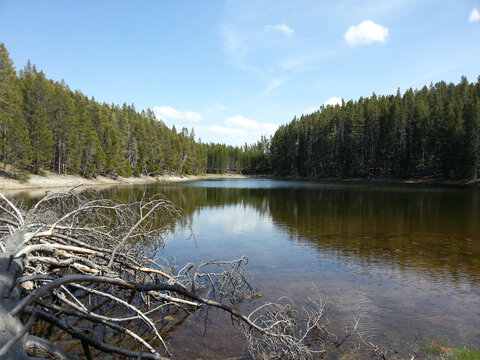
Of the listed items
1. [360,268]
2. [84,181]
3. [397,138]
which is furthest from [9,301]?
[397,138]

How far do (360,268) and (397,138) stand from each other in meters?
72.0

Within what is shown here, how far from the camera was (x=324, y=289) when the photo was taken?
29.1 feet

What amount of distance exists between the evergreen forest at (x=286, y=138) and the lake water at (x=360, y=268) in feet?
109

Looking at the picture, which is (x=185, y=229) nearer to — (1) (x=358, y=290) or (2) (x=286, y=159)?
(1) (x=358, y=290)

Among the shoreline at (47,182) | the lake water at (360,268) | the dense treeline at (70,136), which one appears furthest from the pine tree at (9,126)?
the lake water at (360,268)

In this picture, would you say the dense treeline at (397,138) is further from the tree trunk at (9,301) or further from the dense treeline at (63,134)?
the tree trunk at (9,301)

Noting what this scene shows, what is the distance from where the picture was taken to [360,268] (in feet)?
35.5

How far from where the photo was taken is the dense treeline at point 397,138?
59844 mm

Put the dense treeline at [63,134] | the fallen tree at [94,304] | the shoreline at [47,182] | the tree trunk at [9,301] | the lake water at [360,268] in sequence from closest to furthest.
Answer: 1. the tree trunk at [9,301]
2. the fallen tree at [94,304]
3. the lake water at [360,268]
4. the shoreline at [47,182]
5. the dense treeline at [63,134]

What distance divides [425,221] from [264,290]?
15323mm

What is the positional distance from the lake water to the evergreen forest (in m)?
33.3

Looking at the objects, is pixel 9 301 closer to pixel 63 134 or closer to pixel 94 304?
pixel 94 304

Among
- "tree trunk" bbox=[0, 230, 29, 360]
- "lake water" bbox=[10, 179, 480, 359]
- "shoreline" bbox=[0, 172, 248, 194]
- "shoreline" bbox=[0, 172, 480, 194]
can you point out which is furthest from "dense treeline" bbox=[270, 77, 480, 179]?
"tree trunk" bbox=[0, 230, 29, 360]

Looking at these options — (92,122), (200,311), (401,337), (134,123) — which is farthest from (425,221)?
(134,123)
